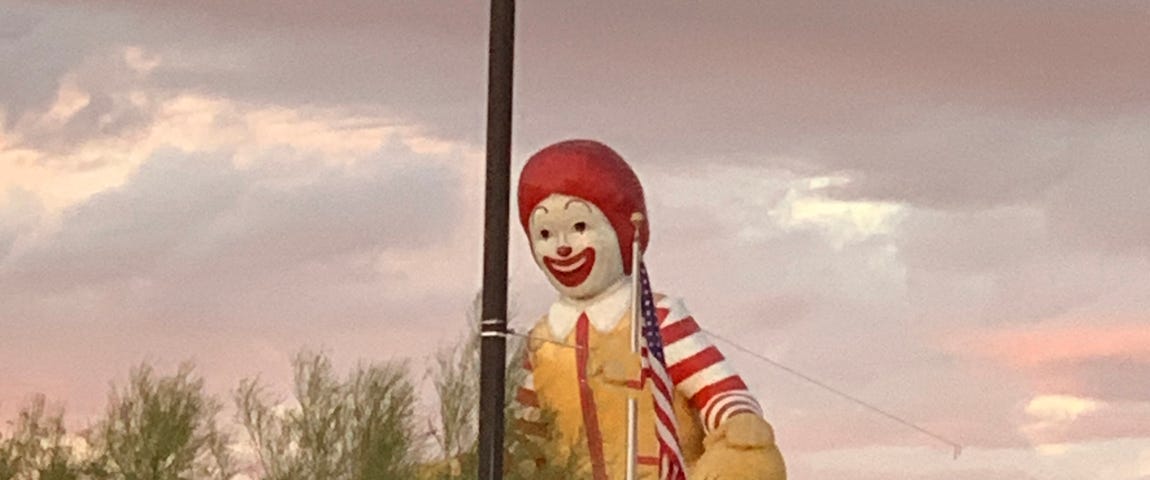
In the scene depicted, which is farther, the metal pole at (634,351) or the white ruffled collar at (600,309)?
Answer: the white ruffled collar at (600,309)

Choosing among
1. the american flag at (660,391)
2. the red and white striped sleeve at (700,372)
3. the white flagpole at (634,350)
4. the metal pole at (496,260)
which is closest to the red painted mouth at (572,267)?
the red and white striped sleeve at (700,372)

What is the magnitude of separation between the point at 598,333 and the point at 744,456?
1.64 m

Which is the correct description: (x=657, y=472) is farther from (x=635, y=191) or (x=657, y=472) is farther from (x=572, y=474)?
(x=635, y=191)

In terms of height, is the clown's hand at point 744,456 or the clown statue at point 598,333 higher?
the clown statue at point 598,333

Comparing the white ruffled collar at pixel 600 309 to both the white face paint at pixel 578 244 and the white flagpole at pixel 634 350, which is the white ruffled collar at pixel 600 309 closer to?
the white face paint at pixel 578 244

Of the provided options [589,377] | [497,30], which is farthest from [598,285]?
[497,30]

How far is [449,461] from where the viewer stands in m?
16.6

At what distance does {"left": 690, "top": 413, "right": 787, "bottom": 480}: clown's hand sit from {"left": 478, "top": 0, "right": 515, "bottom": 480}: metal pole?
6.90m

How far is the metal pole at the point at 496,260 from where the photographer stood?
11.0 m

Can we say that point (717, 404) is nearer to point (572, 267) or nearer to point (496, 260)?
point (572, 267)

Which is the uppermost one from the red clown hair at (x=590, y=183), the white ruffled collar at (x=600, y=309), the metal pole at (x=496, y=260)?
the red clown hair at (x=590, y=183)

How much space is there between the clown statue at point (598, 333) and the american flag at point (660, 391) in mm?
1265

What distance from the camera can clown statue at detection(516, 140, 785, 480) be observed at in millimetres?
18406

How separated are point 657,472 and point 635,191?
2355 mm
